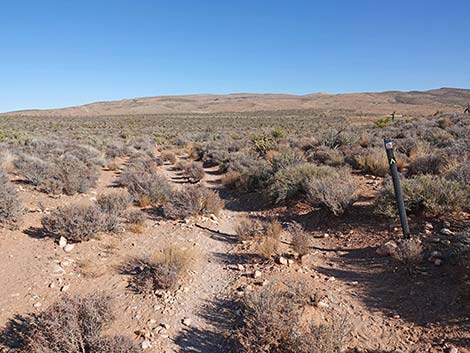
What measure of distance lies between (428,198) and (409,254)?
66.7 inches

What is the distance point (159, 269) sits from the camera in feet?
14.6

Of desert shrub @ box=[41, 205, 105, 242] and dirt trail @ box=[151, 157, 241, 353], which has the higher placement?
desert shrub @ box=[41, 205, 105, 242]

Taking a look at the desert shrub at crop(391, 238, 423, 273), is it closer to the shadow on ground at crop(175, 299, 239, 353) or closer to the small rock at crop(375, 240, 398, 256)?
the small rock at crop(375, 240, 398, 256)

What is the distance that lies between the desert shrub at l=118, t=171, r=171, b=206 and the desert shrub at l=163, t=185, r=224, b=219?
84 cm

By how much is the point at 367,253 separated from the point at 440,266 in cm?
109

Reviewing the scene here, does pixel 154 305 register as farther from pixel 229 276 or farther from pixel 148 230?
pixel 148 230

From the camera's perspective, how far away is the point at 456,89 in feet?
496

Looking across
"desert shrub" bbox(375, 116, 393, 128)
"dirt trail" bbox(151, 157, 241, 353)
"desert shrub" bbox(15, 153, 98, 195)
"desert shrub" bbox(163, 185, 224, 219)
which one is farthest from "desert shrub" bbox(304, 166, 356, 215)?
"desert shrub" bbox(375, 116, 393, 128)

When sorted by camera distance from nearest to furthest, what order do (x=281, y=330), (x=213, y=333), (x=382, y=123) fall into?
(x=281, y=330) → (x=213, y=333) → (x=382, y=123)

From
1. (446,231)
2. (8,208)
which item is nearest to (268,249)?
(446,231)

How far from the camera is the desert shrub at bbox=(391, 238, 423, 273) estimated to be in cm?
444

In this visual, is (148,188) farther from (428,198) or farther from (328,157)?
(428,198)

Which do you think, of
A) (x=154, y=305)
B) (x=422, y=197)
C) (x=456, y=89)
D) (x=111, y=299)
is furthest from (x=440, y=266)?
(x=456, y=89)

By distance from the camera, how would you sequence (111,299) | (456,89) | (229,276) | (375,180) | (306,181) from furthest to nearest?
(456,89)
(375,180)
(306,181)
(229,276)
(111,299)
